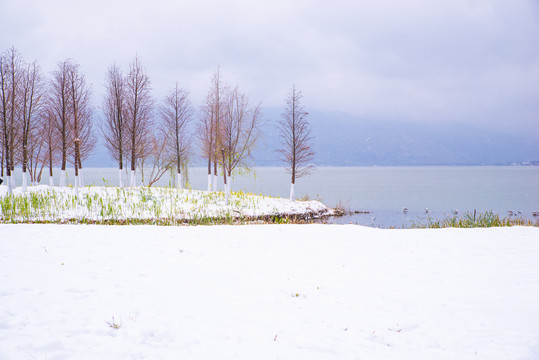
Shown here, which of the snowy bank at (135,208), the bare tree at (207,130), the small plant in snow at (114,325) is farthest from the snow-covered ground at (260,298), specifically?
the bare tree at (207,130)

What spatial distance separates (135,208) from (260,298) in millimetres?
15452

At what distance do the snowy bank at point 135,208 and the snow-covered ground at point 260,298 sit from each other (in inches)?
282

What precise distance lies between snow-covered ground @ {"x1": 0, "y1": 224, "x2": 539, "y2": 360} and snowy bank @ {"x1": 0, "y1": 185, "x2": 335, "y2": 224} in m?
7.17

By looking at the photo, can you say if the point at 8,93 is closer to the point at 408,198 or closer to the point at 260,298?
the point at 260,298

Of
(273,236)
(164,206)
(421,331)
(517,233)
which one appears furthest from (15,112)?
(517,233)

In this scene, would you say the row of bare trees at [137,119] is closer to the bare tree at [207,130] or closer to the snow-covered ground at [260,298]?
the bare tree at [207,130]

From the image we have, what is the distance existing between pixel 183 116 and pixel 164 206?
13.5 meters

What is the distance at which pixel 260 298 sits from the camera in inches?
245

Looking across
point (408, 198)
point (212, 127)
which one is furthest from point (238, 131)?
point (408, 198)

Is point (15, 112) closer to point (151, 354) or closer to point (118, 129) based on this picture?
point (118, 129)

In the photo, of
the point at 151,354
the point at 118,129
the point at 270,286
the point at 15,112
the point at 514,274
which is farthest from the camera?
the point at 118,129

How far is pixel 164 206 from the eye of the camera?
20.8 metres

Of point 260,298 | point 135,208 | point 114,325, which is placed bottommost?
point 260,298

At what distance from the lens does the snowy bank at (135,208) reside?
16906mm
